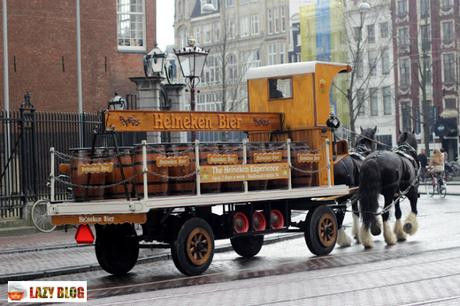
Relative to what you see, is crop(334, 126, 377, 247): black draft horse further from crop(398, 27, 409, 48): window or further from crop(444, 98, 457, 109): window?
crop(398, 27, 409, 48): window

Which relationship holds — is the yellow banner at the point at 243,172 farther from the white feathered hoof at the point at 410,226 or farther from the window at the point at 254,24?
the window at the point at 254,24

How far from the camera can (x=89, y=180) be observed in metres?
14.5

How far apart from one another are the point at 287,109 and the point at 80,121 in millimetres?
9074

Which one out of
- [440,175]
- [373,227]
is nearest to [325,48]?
[440,175]

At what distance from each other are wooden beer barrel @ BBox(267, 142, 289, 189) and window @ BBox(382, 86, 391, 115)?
2580 inches

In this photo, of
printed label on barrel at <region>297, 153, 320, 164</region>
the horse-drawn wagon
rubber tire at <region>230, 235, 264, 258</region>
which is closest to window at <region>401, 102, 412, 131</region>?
the horse-drawn wagon

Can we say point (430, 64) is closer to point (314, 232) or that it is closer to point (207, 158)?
point (314, 232)

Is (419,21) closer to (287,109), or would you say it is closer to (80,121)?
(80,121)

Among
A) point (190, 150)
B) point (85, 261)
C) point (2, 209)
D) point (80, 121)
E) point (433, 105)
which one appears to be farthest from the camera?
point (433, 105)

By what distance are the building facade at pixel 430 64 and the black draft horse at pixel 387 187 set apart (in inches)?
2107

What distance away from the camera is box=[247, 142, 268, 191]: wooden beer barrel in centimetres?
1535

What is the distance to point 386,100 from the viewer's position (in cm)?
8075

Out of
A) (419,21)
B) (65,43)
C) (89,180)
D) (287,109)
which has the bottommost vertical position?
(89,180)

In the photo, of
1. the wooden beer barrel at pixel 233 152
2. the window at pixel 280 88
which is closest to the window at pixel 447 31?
the window at pixel 280 88
